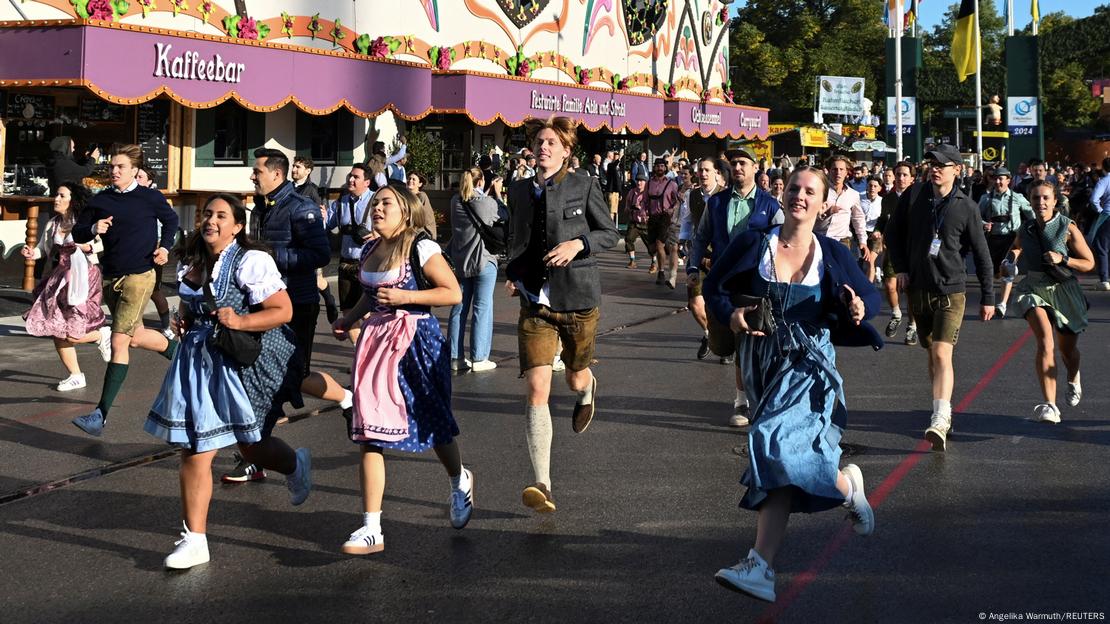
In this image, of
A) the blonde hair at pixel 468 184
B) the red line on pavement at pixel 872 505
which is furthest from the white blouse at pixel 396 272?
the blonde hair at pixel 468 184

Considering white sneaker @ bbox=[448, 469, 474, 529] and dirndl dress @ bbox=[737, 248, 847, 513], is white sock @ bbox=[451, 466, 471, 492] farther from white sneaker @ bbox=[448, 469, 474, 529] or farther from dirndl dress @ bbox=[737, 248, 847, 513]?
dirndl dress @ bbox=[737, 248, 847, 513]

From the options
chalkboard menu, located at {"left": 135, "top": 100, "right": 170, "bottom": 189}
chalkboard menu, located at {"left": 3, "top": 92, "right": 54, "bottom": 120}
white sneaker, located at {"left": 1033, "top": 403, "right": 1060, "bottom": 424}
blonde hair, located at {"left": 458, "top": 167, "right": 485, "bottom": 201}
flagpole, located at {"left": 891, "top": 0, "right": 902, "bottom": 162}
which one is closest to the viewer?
white sneaker, located at {"left": 1033, "top": 403, "right": 1060, "bottom": 424}

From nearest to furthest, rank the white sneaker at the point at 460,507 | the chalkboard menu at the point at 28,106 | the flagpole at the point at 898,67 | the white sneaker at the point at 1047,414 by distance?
the white sneaker at the point at 460,507 → the white sneaker at the point at 1047,414 → the chalkboard menu at the point at 28,106 → the flagpole at the point at 898,67

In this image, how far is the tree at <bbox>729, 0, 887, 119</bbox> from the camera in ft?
226

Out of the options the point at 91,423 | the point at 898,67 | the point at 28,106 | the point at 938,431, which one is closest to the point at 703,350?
the point at 938,431

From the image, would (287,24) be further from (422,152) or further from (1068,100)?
(1068,100)

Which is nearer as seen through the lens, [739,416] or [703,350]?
[739,416]

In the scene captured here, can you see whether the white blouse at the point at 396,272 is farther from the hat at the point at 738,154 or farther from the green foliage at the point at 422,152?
the green foliage at the point at 422,152

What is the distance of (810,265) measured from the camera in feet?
17.6

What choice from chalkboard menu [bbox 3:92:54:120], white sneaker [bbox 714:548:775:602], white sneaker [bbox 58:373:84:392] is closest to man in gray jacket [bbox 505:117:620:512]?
white sneaker [bbox 714:548:775:602]

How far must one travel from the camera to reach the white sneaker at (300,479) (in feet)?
19.9

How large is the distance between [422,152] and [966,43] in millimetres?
22734

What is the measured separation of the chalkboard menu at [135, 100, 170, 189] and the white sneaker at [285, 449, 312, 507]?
46.5 feet

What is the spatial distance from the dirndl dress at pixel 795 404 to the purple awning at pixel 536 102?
1469 centimetres
